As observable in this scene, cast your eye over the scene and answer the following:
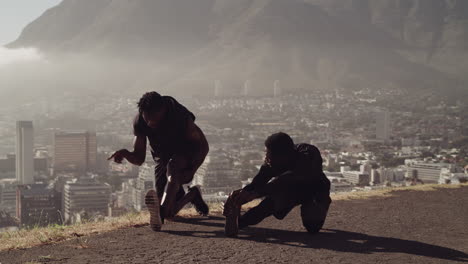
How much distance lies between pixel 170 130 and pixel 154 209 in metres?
0.70

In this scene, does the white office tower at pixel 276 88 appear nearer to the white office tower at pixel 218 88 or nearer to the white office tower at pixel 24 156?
the white office tower at pixel 218 88

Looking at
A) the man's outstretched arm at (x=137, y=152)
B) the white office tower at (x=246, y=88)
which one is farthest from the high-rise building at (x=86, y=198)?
the white office tower at (x=246, y=88)

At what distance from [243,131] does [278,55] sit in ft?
218

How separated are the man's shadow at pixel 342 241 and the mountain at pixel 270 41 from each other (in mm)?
93456

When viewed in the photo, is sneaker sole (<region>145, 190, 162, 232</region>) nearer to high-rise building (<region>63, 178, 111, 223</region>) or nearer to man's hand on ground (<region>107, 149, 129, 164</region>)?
man's hand on ground (<region>107, 149, 129, 164</region>)

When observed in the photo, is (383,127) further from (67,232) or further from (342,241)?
(67,232)

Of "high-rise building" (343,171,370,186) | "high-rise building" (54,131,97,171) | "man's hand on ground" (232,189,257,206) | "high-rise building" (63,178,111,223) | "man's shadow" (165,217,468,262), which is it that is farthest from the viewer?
"high-rise building" (54,131,97,171)

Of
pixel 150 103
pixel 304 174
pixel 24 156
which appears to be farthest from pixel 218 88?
pixel 304 174

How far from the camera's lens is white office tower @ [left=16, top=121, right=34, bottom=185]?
43875 millimetres

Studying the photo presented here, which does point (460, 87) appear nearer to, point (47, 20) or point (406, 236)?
point (406, 236)

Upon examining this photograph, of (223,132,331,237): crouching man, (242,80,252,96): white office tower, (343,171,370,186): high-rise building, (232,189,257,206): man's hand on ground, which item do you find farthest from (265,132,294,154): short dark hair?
(242,80,252,96): white office tower

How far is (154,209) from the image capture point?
14.8 feet

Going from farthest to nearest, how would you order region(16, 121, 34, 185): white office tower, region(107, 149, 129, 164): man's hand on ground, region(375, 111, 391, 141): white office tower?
region(375, 111, 391, 141): white office tower, region(16, 121, 34, 185): white office tower, region(107, 149, 129, 164): man's hand on ground

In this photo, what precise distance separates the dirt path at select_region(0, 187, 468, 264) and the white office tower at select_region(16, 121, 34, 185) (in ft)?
129
